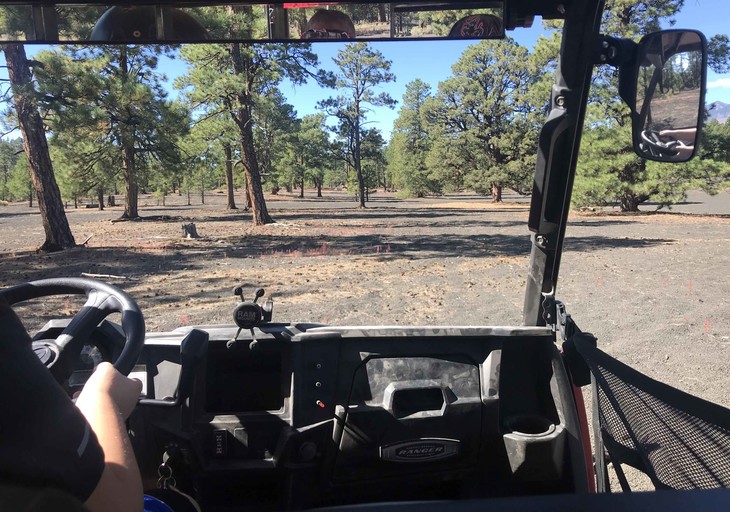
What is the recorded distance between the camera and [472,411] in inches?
87.7

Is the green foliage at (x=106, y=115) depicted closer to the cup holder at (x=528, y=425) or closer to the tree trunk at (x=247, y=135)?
the tree trunk at (x=247, y=135)

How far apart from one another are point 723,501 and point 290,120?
4613 centimetres

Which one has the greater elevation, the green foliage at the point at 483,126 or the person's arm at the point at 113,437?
the green foliage at the point at 483,126

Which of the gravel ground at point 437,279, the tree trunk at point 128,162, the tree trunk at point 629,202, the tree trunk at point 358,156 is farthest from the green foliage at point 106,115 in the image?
the tree trunk at point 629,202

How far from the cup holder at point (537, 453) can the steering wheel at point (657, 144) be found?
111 centimetres

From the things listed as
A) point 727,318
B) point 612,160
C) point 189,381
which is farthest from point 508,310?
point 612,160

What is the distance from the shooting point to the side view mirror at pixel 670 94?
5.75ft

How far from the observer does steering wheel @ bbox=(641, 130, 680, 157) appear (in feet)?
6.02

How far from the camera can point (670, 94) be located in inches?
70.6

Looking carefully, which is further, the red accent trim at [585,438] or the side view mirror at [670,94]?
the red accent trim at [585,438]

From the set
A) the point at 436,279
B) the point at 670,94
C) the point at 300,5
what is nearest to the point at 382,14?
the point at 300,5

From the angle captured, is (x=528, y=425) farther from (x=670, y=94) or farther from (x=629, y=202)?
(x=629, y=202)

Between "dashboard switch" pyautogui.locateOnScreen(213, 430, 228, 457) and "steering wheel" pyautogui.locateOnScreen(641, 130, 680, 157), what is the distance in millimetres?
1945

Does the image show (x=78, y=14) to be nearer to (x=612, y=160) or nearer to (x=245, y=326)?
(x=245, y=326)
